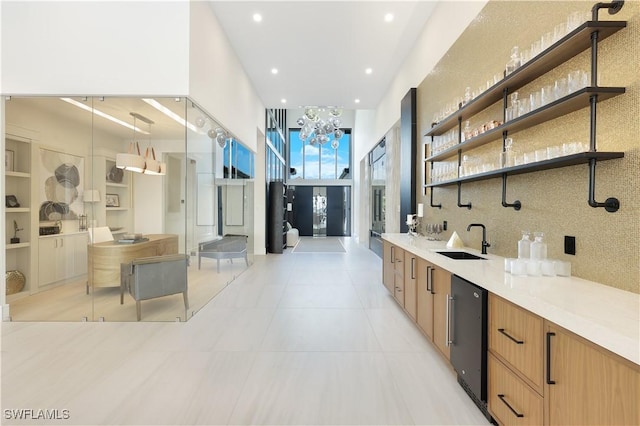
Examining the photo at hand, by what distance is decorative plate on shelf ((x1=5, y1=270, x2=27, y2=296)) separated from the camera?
4.00 meters

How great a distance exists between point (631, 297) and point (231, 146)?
19.6 feet

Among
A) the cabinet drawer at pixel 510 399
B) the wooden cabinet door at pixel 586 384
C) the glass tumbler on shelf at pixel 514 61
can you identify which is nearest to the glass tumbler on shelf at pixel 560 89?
the glass tumbler on shelf at pixel 514 61

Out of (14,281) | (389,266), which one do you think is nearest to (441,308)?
(389,266)

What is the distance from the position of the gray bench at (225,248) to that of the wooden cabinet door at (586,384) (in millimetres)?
4361

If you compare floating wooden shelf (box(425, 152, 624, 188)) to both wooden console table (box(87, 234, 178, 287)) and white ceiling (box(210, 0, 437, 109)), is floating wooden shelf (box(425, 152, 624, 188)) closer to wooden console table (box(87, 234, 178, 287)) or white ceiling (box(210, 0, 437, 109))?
white ceiling (box(210, 0, 437, 109))

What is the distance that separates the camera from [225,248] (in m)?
5.75

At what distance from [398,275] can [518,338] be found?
8.35 feet

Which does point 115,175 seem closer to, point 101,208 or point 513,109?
point 101,208

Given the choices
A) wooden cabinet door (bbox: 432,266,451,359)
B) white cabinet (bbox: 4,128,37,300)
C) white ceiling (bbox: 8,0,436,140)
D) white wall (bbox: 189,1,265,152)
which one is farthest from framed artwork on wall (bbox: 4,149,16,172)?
wooden cabinet door (bbox: 432,266,451,359)

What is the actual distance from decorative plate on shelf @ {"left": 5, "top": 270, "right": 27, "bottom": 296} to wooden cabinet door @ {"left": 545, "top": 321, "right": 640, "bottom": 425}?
5.92 metres

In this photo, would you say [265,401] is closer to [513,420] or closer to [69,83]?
[513,420]

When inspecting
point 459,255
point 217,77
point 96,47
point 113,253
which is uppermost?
point 217,77

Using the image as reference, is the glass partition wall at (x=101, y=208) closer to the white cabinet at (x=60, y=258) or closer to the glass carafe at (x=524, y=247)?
the white cabinet at (x=60, y=258)

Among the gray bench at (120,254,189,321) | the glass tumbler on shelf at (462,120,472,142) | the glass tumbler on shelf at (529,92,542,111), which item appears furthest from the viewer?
the gray bench at (120,254,189,321)
